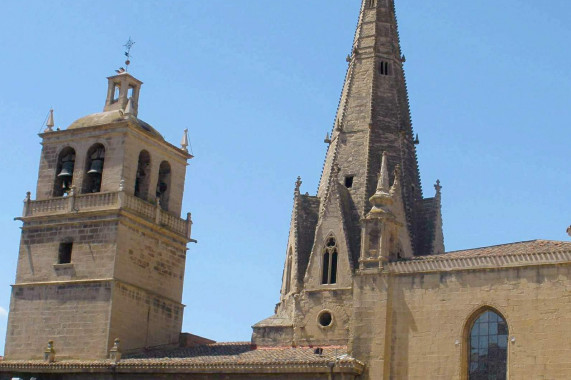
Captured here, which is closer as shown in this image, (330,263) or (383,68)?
(330,263)

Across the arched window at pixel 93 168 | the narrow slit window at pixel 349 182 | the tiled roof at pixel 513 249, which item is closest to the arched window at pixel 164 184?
the arched window at pixel 93 168

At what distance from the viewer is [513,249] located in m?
28.5

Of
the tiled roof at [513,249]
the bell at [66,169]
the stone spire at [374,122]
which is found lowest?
the tiled roof at [513,249]

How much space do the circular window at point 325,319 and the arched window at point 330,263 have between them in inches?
44.8

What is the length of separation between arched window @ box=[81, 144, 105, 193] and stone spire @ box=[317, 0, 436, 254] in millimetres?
7543

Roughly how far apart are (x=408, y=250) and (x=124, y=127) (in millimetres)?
10201

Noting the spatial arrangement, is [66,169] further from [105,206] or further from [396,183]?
[396,183]

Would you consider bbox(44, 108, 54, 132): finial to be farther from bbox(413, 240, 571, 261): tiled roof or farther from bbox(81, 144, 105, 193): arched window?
bbox(413, 240, 571, 261): tiled roof

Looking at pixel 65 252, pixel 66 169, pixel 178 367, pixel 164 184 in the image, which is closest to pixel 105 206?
pixel 65 252

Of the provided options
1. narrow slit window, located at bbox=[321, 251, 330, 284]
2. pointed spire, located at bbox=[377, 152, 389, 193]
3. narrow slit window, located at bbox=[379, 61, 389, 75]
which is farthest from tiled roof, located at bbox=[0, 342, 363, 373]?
narrow slit window, located at bbox=[379, 61, 389, 75]

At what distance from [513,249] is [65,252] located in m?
14.9

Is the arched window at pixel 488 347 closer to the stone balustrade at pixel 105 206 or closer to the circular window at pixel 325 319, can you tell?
the circular window at pixel 325 319

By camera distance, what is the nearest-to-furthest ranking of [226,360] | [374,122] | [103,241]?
[226,360], [103,241], [374,122]

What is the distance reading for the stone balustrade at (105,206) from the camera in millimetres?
34281
